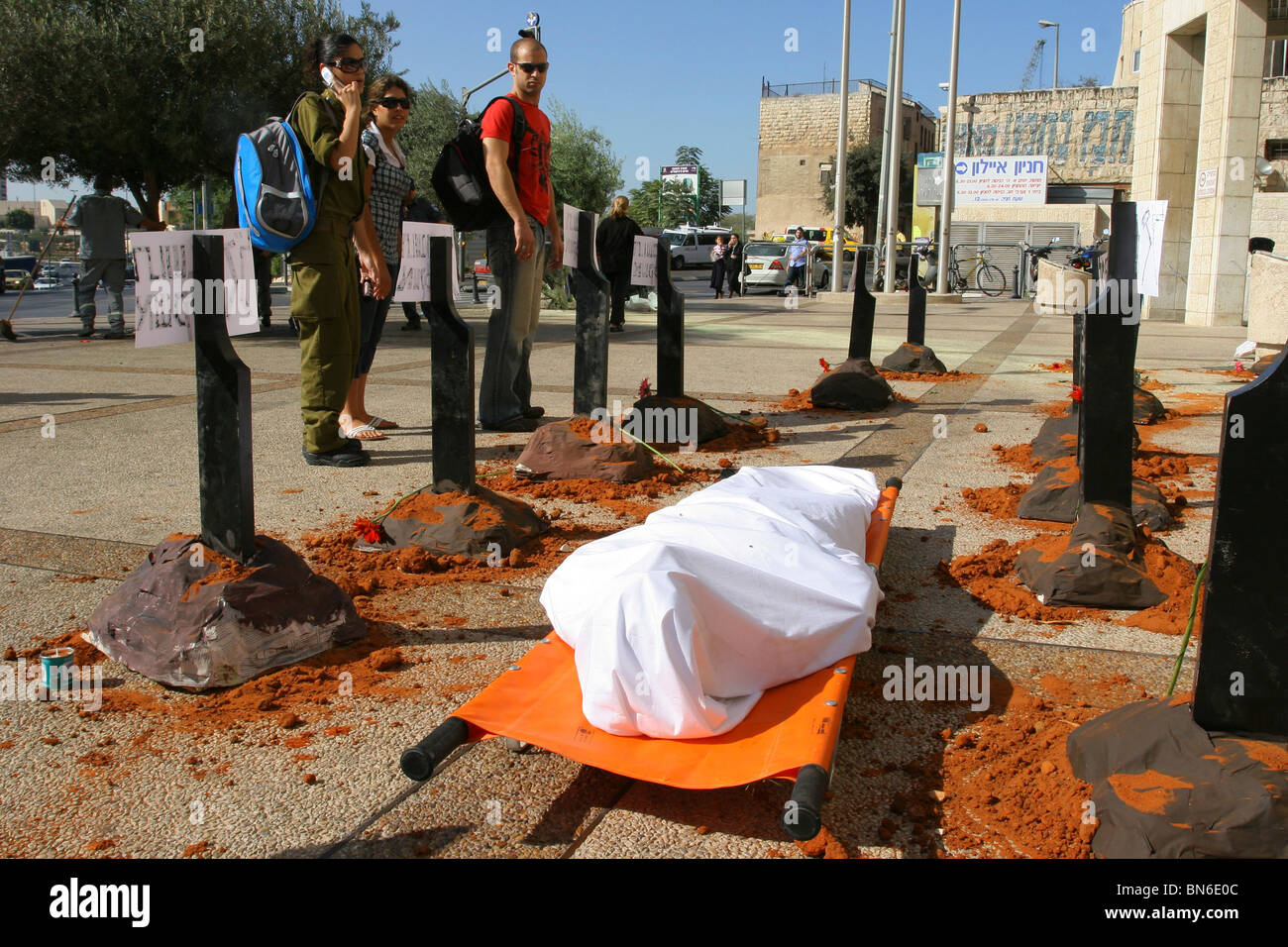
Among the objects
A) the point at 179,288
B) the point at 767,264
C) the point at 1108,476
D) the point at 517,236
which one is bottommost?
the point at 1108,476

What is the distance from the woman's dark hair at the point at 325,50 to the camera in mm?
5176

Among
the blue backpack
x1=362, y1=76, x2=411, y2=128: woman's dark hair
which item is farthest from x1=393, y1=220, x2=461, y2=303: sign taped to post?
x1=362, y1=76, x2=411, y2=128: woman's dark hair

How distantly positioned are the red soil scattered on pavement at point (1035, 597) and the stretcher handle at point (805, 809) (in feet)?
5.90

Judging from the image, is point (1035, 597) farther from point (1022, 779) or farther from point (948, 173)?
point (948, 173)

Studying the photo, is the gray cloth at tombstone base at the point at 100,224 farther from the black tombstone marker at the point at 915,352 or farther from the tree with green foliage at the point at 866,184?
the tree with green foliage at the point at 866,184

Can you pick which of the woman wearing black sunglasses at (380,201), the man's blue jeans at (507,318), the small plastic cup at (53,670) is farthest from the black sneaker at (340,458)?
the small plastic cup at (53,670)

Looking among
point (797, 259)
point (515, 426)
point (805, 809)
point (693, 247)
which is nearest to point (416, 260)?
point (515, 426)

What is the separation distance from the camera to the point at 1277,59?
37125mm

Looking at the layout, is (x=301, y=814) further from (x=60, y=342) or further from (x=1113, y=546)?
(x=60, y=342)

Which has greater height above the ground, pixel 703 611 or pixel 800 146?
pixel 800 146

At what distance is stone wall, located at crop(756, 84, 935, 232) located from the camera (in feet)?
216

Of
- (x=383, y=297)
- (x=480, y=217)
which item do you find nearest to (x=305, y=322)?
(x=383, y=297)

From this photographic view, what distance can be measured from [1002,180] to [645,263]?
3161cm

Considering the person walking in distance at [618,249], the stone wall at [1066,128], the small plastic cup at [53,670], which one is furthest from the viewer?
the stone wall at [1066,128]
